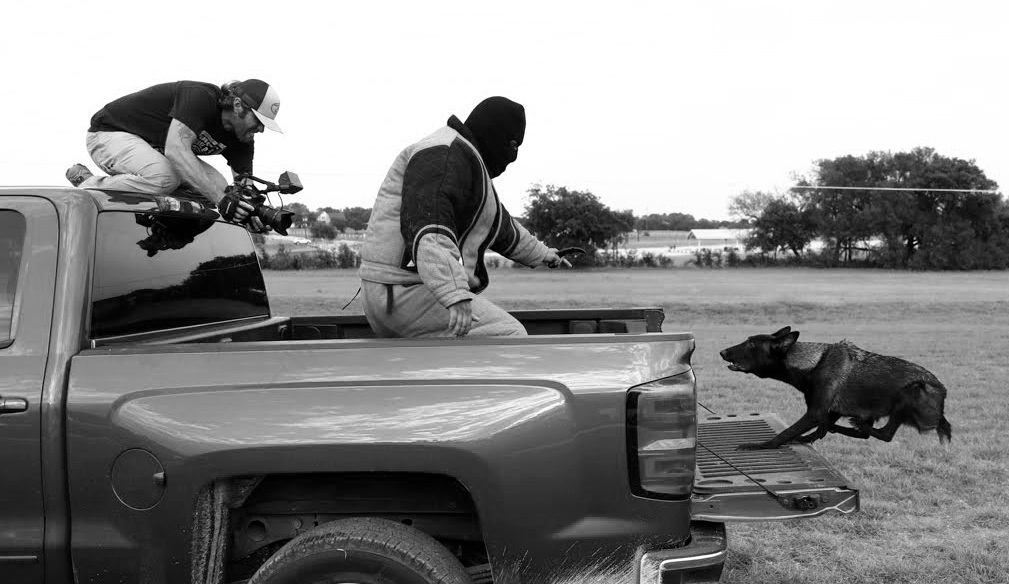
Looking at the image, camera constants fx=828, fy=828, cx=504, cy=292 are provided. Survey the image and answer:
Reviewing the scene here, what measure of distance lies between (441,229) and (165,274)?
1057 mm

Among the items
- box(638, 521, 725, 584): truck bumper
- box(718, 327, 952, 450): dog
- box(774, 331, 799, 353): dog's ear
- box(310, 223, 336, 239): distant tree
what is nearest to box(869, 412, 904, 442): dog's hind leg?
box(718, 327, 952, 450): dog

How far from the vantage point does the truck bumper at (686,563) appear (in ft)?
7.89

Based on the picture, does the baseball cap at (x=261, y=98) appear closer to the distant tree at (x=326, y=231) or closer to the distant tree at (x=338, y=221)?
the distant tree at (x=338, y=221)

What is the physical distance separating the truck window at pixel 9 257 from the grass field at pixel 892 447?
10.8 feet

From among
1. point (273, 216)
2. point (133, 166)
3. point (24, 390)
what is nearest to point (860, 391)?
point (273, 216)

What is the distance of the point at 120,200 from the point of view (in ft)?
9.41

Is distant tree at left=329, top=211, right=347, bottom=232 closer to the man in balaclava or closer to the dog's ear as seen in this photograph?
the dog's ear

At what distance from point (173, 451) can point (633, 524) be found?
135cm

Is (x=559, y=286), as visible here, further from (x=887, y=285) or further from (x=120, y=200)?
(x=120, y=200)

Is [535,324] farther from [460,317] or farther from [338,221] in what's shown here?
[338,221]

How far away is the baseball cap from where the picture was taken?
392 cm

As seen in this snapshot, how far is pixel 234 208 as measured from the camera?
3.23 metres

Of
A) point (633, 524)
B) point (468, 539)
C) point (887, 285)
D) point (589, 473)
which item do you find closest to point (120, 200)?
point (468, 539)

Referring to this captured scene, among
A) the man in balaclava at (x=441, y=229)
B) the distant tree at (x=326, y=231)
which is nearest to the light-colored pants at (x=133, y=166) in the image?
the man in balaclava at (x=441, y=229)
